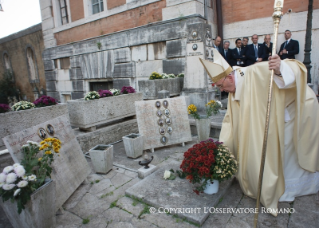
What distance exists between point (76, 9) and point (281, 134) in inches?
429

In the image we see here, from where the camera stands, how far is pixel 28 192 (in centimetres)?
198

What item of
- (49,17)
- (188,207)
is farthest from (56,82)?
(188,207)

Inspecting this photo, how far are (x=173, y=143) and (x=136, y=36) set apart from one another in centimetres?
480

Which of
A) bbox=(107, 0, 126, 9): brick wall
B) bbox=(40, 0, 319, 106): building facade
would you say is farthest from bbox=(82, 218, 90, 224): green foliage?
bbox=(107, 0, 126, 9): brick wall

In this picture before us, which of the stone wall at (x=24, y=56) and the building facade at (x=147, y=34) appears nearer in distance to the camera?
the building facade at (x=147, y=34)

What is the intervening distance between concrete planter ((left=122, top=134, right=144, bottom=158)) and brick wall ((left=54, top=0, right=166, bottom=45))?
488 cm

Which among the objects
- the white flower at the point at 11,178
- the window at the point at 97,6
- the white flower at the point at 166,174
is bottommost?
the white flower at the point at 166,174

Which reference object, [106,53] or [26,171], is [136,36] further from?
[26,171]

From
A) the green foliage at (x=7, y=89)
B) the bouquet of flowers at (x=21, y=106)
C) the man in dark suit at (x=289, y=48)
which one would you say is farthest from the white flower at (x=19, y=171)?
the green foliage at (x=7, y=89)

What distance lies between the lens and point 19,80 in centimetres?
1639

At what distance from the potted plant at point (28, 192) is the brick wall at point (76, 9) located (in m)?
9.44

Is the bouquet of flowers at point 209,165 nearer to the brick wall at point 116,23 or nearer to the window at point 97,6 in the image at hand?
the brick wall at point 116,23

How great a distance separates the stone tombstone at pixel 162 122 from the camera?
4.29m

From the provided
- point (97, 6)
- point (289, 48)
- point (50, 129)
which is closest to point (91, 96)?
point (50, 129)
